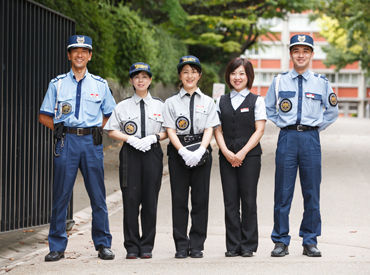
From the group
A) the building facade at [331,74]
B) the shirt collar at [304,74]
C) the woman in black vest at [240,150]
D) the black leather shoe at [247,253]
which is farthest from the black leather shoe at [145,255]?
the building facade at [331,74]

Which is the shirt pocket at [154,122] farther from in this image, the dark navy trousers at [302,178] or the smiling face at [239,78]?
the dark navy trousers at [302,178]

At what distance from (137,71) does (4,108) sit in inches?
60.8

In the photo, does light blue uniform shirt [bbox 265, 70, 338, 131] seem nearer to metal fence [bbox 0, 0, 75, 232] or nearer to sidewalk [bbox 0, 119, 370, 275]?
sidewalk [bbox 0, 119, 370, 275]

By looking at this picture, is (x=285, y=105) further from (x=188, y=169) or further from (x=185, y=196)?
(x=185, y=196)

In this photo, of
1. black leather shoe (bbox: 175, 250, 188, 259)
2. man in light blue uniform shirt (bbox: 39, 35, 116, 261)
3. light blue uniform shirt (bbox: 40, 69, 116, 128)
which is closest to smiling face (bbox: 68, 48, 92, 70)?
man in light blue uniform shirt (bbox: 39, 35, 116, 261)

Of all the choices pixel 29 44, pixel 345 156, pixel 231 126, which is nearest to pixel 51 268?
pixel 231 126

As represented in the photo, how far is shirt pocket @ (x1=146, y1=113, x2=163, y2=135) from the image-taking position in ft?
21.7

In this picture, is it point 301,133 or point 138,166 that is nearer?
point 138,166

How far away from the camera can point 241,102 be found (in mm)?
6672

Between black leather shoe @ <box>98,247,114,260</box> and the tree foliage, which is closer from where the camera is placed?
black leather shoe @ <box>98,247,114,260</box>

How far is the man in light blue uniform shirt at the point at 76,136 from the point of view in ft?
21.7

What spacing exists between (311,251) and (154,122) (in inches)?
75.7

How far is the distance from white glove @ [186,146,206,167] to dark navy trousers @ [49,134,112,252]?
0.93 meters

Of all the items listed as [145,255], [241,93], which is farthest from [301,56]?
[145,255]
